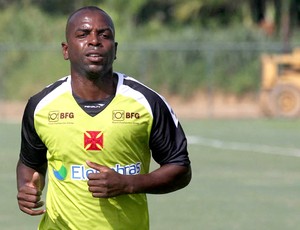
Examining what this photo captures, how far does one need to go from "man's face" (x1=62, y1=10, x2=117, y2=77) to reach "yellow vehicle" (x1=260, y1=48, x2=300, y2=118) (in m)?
25.5

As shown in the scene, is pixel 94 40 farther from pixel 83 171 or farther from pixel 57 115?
pixel 83 171

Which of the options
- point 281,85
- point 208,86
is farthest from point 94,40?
point 208,86

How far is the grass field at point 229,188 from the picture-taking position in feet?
36.3

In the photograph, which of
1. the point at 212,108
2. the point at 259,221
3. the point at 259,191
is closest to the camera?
the point at 259,221

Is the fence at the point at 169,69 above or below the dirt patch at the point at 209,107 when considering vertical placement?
above

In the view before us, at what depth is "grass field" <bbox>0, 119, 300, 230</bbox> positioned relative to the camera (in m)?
11.1

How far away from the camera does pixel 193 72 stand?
115 ft

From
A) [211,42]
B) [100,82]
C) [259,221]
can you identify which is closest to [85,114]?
[100,82]

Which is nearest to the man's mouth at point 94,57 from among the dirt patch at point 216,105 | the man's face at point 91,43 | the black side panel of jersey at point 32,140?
the man's face at point 91,43

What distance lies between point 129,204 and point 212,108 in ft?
94.8

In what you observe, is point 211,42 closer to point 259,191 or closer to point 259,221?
point 259,191

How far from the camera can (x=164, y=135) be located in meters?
5.15

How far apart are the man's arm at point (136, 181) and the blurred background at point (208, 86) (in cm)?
551

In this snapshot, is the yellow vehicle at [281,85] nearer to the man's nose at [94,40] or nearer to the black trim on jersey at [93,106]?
the black trim on jersey at [93,106]
